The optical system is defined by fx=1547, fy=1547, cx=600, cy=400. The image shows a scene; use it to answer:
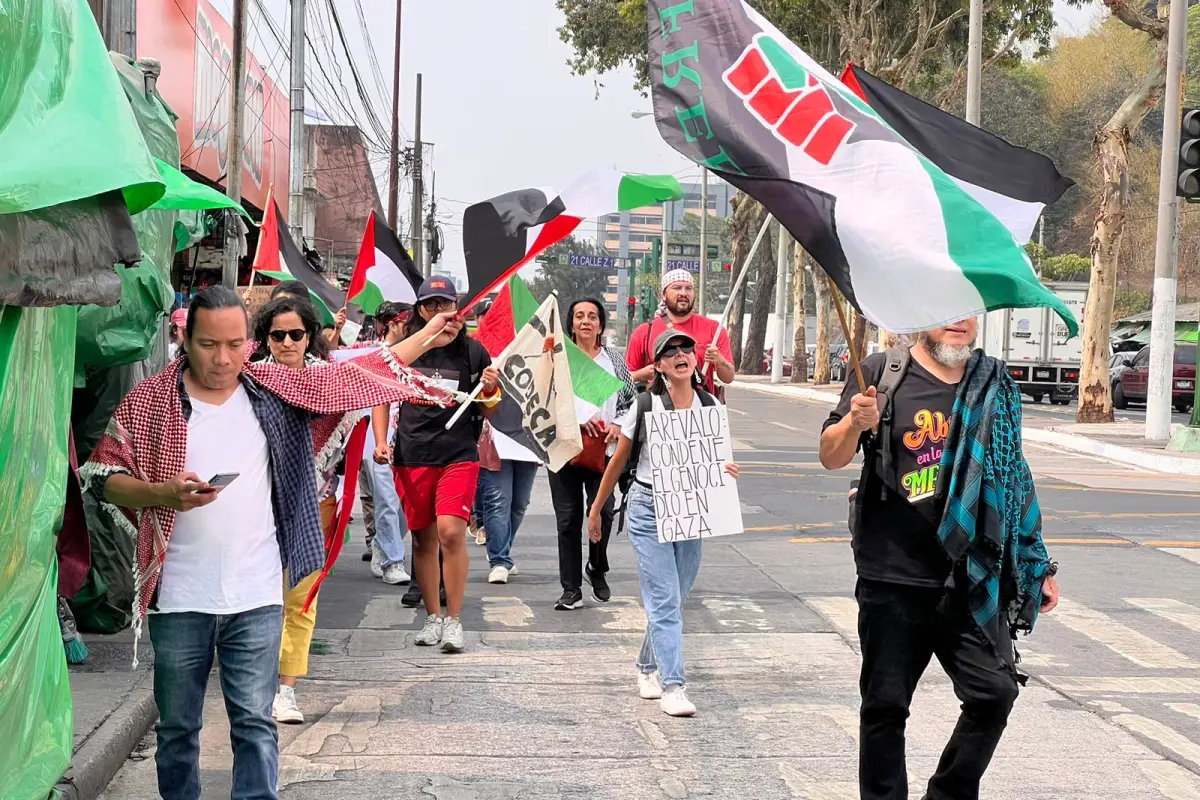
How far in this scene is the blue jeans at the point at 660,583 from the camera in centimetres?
663

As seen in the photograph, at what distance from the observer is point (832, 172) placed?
16.3 ft

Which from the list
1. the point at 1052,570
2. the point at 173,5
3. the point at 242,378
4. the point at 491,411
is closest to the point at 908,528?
the point at 1052,570

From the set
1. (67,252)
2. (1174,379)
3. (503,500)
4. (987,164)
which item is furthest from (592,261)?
(67,252)

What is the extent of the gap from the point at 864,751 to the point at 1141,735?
7.03ft

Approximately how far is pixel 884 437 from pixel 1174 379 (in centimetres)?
3288

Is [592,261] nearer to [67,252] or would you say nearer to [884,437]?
[884,437]

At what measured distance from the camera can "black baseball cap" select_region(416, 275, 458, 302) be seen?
7.87 meters

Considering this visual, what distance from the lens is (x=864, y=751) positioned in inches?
184

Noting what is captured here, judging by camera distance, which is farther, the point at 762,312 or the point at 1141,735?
the point at 762,312

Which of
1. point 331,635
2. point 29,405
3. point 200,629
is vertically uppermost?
A: point 29,405

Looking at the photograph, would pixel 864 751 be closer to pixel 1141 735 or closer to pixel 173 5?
pixel 1141 735

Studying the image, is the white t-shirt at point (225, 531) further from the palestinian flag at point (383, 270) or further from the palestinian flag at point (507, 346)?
the palestinian flag at point (383, 270)

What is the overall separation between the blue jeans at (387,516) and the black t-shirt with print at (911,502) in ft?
19.3

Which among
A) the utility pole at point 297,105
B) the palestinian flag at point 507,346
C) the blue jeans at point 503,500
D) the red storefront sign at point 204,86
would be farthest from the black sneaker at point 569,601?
the utility pole at point 297,105
